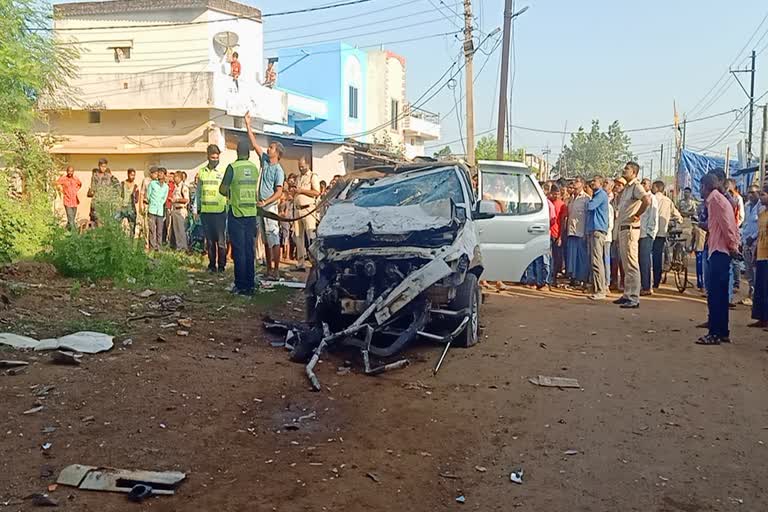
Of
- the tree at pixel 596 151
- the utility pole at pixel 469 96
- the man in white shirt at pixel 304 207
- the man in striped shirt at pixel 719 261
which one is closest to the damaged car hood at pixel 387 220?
the man in striped shirt at pixel 719 261

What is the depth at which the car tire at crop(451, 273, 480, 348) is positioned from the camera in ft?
23.4

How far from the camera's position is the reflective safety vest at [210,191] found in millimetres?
10266

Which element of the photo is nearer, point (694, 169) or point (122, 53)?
point (122, 53)

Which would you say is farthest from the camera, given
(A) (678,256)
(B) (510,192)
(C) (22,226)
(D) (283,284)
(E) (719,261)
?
(A) (678,256)

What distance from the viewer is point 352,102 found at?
1519 inches

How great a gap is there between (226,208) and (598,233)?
5729 millimetres

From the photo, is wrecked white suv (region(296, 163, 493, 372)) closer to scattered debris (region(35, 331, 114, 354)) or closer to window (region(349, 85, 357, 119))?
scattered debris (region(35, 331, 114, 354))

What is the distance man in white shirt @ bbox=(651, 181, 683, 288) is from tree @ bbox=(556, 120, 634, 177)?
205 feet

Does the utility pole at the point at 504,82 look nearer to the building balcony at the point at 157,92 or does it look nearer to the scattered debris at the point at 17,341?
the building balcony at the point at 157,92

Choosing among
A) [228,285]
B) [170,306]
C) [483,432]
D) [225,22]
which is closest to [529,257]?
[228,285]

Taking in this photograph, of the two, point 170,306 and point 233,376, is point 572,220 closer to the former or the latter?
point 170,306

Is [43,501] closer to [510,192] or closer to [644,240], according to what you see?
[510,192]

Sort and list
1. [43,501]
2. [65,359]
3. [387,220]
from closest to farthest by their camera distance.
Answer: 1. [43,501]
2. [65,359]
3. [387,220]

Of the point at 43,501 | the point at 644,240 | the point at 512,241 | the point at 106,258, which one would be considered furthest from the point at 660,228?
the point at 43,501
